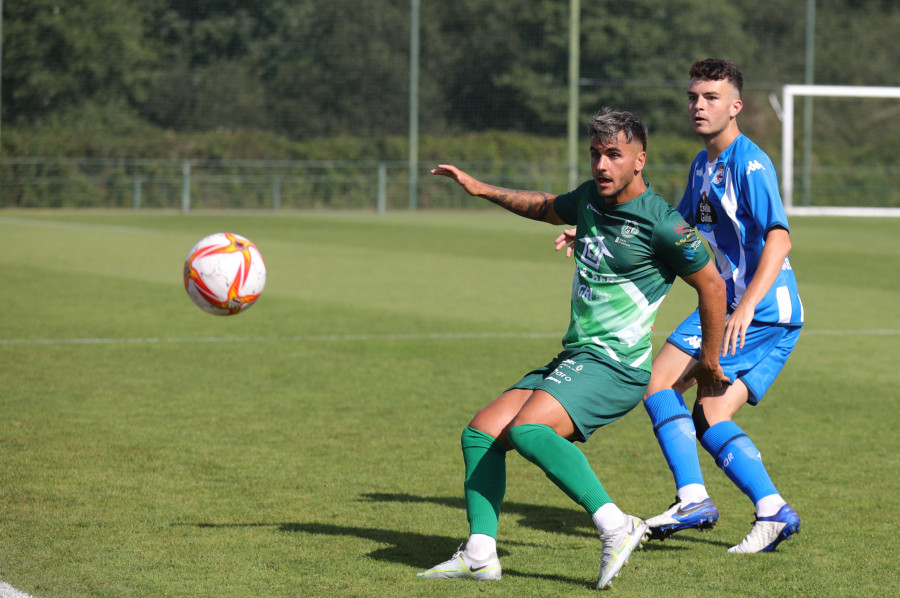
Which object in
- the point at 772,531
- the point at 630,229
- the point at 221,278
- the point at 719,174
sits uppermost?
the point at 719,174

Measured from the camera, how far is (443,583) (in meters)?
3.99

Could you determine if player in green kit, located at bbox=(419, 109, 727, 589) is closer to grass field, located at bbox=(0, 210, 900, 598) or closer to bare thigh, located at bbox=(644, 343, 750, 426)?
grass field, located at bbox=(0, 210, 900, 598)

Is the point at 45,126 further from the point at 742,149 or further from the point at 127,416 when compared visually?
the point at 742,149

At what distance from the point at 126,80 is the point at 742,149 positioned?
33.1 metres

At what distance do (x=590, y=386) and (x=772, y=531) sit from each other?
3.21 feet

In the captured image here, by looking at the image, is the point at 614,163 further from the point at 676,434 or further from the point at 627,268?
the point at 676,434

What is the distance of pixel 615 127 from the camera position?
4004 mm

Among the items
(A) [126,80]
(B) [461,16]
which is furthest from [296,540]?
(B) [461,16]

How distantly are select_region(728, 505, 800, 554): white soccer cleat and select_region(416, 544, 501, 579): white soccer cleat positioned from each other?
103 centimetres

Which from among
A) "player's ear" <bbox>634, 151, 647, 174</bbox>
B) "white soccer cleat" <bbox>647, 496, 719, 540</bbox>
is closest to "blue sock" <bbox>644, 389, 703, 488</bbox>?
"white soccer cleat" <bbox>647, 496, 719, 540</bbox>

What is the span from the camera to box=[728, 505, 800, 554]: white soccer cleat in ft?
14.5

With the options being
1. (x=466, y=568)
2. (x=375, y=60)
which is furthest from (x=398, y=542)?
(x=375, y=60)

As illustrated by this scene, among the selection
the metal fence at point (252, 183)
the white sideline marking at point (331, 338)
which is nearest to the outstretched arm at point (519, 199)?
the white sideline marking at point (331, 338)

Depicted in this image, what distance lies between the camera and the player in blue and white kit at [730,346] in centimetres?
448
